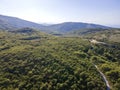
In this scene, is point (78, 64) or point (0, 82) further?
point (78, 64)

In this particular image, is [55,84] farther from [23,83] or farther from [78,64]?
[78,64]

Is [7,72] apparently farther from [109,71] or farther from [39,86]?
[109,71]

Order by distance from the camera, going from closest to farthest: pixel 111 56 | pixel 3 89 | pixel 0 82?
1. pixel 3 89
2. pixel 0 82
3. pixel 111 56

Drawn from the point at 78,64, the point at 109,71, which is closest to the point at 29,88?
the point at 78,64

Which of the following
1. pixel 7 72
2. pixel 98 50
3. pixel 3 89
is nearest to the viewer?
pixel 3 89

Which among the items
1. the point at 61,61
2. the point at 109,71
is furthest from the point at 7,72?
the point at 109,71

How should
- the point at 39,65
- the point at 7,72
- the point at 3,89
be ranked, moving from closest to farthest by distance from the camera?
1. the point at 3,89
2. the point at 7,72
3. the point at 39,65

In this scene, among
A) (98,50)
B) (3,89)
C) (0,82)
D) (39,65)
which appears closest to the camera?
(3,89)

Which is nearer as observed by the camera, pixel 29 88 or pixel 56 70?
pixel 29 88
